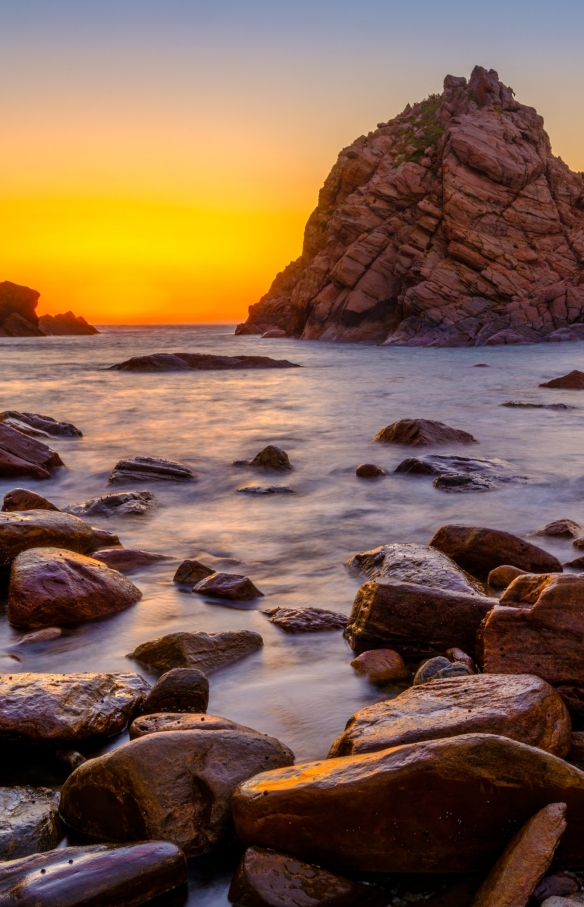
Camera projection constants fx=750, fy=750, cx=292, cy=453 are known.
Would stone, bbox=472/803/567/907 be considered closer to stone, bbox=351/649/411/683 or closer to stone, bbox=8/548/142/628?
stone, bbox=351/649/411/683

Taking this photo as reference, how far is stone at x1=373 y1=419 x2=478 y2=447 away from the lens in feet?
37.7

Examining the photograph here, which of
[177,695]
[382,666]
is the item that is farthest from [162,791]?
[382,666]

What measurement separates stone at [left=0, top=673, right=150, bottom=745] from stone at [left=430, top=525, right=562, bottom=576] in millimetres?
2879

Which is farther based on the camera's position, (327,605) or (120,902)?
(327,605)

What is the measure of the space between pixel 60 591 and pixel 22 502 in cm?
261

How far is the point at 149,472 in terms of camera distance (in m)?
9.72

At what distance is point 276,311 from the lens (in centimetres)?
8838

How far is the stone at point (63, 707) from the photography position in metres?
3.12

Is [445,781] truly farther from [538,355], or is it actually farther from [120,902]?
[538,355]

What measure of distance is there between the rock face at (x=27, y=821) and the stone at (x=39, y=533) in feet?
9.58

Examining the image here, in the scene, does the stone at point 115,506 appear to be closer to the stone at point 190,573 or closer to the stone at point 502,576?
the stone at point 190,573

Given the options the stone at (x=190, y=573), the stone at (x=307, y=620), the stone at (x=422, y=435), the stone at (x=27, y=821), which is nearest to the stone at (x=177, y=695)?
the stone at (x=27, y=821)

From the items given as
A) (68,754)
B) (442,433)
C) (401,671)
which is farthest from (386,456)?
(68,754)

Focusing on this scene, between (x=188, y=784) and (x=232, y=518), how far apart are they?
5.30m
